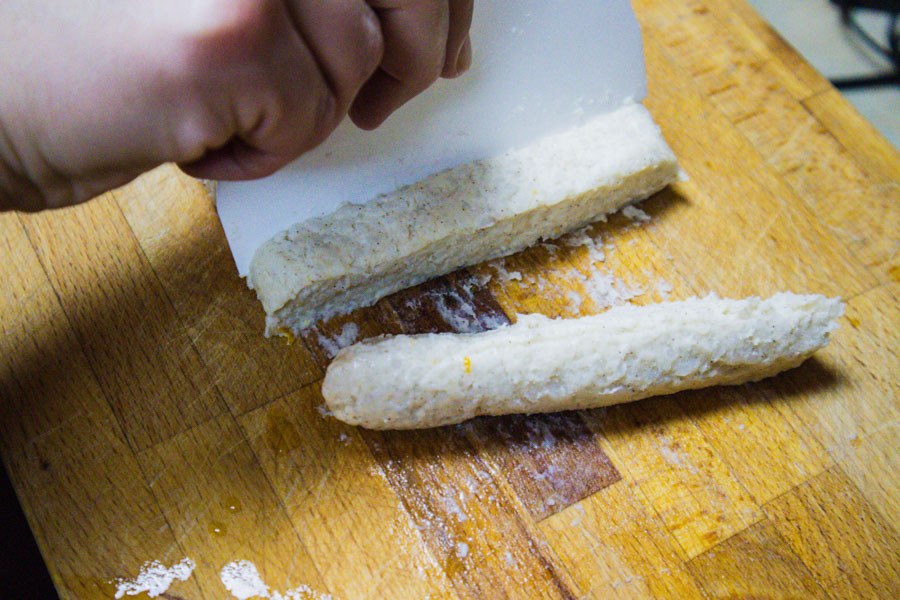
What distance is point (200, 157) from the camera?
1.15 meters

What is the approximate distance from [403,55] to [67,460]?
0.89 metres

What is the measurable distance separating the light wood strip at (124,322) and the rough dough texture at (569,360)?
0.28m

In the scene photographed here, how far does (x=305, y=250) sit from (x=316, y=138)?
0.28m

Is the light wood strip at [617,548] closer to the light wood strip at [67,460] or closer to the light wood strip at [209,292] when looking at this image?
the light wood strip at [209,292]

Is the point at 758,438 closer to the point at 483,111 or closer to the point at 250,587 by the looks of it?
the point at 483,111

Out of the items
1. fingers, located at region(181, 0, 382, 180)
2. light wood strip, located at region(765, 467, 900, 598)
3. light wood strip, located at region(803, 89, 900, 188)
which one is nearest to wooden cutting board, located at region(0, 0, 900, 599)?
light wood strip, located at region(765, 467, 900, 598)

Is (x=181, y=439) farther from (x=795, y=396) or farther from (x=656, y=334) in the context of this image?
(x=795, y=396)

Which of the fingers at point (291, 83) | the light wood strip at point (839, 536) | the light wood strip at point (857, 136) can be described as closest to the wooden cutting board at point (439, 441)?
the light wood strip at point (839, 536)

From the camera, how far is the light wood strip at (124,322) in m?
1.38

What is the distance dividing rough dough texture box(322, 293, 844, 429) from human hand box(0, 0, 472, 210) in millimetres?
405

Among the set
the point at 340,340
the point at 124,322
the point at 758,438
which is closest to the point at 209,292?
the point at 124,322

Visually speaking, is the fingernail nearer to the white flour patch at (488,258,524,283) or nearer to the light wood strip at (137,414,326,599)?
the white flour patch at (488,258,524,283)

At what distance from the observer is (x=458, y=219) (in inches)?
57.7

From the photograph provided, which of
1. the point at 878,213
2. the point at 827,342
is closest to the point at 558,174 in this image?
the point at 827,342
